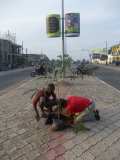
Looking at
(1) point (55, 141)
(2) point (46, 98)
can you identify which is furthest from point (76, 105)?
(1) point (55, 141)

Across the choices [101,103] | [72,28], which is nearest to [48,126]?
[101,103]

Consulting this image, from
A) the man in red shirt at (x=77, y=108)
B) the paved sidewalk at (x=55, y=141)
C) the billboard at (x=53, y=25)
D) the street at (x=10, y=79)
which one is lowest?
the street at (x=10, y=79)

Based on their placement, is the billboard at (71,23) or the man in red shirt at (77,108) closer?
the man in red shirt at (77,108)

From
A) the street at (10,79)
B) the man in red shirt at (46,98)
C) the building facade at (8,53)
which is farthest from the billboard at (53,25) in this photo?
the building facade at (8,53)

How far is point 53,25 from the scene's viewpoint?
26.2 meters

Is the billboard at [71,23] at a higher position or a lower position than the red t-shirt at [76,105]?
higher

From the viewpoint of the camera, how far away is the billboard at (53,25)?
25317 mm

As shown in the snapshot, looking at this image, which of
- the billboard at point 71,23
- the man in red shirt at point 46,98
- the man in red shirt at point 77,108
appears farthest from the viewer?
the billboard at point 71,23

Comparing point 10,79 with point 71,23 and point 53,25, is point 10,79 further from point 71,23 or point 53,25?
point 71,23

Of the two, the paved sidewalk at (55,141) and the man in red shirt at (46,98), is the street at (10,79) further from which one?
the paved sidewalk at (55,141)

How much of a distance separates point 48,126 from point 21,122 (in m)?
0.95

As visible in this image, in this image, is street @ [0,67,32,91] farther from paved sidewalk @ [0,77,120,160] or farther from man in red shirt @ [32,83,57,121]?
paved sidewalk @ [0,77,120,160]

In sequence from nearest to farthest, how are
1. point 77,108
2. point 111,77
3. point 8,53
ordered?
point 77,108, point 111,77, point 8,53

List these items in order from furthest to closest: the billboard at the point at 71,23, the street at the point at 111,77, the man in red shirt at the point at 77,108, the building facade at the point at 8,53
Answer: the building facade at the point at 8,53, the billboard at the point at 71,23, the street at the point at 111,77, the man in red shirt at the point at 77,108
